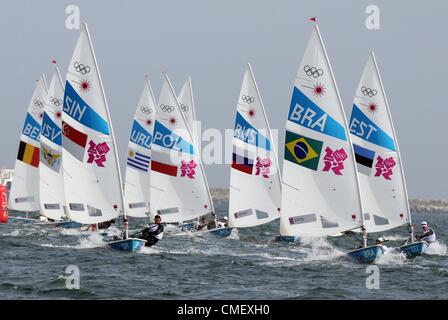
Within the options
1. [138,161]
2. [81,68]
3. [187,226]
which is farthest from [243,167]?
[81,68]

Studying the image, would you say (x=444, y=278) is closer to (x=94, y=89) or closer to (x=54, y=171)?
(x=94, y=89)

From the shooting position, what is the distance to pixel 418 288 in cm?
2912

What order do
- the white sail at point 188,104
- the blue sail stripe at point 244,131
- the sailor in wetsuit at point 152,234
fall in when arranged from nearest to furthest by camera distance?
the sailor in wetsuit at point 152,234
the blue sail stripe at point 244,131
the white sail at point 188,104

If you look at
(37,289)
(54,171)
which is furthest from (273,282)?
(54,171)

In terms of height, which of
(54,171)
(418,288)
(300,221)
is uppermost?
(54,171)

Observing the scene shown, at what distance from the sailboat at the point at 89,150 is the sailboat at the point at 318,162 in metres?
6.53

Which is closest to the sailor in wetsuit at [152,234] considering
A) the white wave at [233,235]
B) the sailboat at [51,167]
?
the white wave at [233,235]

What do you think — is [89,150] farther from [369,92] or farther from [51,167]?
[51,167]

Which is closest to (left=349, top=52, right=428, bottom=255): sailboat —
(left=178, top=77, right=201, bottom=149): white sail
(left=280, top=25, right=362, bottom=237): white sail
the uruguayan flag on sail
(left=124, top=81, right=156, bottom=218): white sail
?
(left=280, top=25, right=362, bottom=237): white sail

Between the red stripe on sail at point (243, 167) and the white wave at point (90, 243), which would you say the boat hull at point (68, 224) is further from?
the red stripe on sail at point (243, 167)

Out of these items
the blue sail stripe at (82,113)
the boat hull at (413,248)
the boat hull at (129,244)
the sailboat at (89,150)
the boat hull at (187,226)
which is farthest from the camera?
the boat hull at (187,226)

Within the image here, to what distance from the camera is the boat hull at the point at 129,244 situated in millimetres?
36281

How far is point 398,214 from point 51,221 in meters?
23.7

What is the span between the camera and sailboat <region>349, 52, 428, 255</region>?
1593 inches
